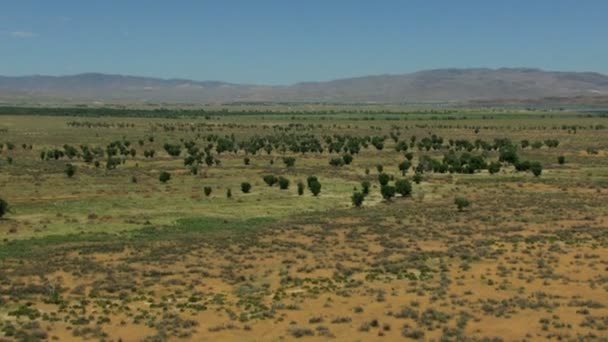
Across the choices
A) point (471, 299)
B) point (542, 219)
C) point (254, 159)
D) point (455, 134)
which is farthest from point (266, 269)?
point (455, 134)

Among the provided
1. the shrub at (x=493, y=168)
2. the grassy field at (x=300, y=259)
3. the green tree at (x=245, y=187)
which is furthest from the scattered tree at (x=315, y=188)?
the shrub at (x=493, y=168)

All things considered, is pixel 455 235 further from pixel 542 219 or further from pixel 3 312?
pixel 3 312

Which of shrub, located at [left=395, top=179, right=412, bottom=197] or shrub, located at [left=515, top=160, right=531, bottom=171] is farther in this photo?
shrub, located at [left=515, top=160, right=531, bottom=171]

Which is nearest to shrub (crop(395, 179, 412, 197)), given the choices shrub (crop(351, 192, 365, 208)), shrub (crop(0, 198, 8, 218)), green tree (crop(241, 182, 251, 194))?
shrub (crop(351, 192, 365, 208))

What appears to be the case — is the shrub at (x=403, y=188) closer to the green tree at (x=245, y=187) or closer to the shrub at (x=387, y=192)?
the shrub at (x=387, y=192)

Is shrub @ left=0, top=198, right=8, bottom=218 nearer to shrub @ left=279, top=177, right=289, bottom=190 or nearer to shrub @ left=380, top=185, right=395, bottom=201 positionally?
shrub @ left=279, top=177, right=289, bottom=190

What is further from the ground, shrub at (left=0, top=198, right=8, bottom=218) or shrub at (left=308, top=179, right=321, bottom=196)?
shrub at (left=0, top=198, right=8, bottom=218)

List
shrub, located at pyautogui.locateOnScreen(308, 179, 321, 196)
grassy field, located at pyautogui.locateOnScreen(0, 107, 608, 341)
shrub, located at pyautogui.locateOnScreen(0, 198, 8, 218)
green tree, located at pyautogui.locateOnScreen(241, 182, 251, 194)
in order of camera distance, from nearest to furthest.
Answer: grassy field, located at pyautogui.locateOnScreen(0, 107, 608, 341) → shrub, located at pyautogui.locateOnScreen(0, 198, 8, 218) → shrub, located at pyautogui.locateOnScreen(308, 179, 321, 196) → green tree, located at pyautogui.locateOnScreen(241, 182, 251, 194)

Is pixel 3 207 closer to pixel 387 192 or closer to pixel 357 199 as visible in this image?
pixel 357 199

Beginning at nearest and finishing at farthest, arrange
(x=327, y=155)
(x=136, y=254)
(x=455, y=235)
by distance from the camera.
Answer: (x=136, y=254)
(x=455, y=235)
(x=327, y=155)
